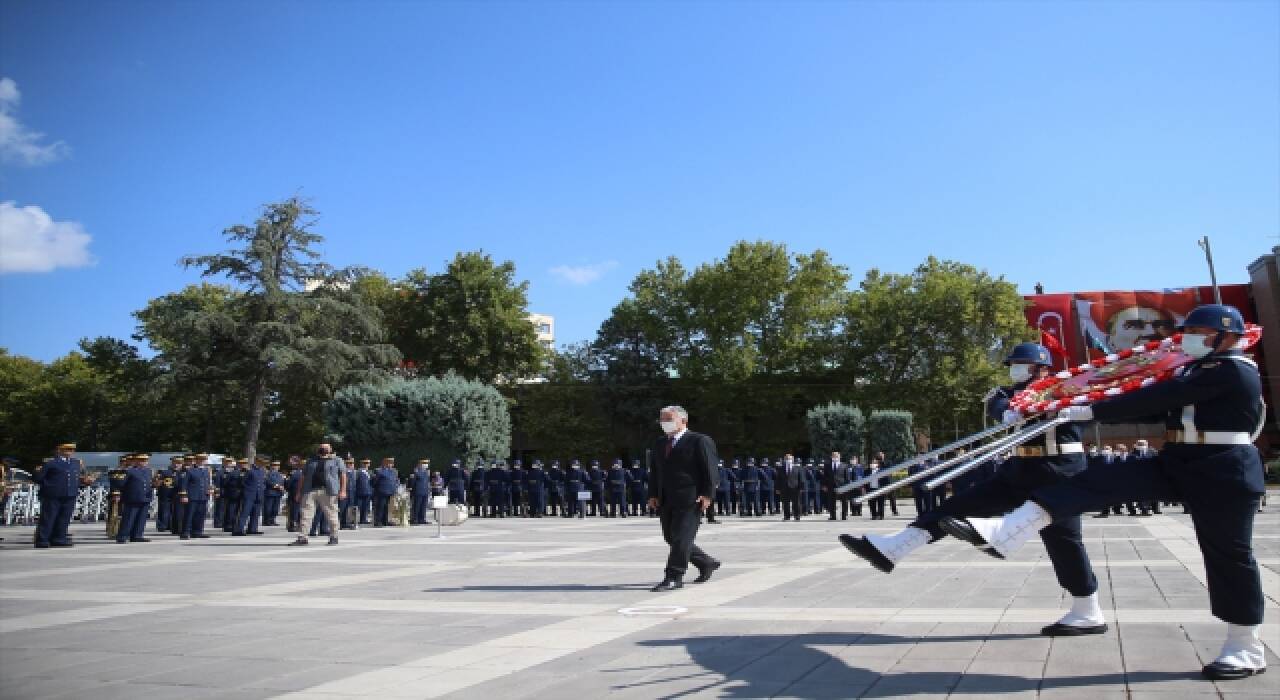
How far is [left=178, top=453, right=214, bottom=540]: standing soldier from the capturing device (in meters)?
20.0

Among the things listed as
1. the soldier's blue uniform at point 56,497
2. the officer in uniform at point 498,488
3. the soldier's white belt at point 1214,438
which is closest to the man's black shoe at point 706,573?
the soldier's white belt at point 1214,438

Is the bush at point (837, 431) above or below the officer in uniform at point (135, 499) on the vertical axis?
above

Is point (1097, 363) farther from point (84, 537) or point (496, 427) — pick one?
point (496, 427)

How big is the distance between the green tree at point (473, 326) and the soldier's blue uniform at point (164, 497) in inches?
1120

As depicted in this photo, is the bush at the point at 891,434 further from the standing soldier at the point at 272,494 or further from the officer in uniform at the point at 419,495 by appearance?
the standing soldier at the point at 272,494

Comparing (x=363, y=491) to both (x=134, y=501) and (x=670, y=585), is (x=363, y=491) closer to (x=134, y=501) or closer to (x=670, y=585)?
(x=134, y=501)

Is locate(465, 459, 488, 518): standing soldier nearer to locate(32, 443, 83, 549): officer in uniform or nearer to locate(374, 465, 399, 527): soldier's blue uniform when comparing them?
locate(374, 465, 399, 527): soldier's blue uniform

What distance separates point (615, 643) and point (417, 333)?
155 feet

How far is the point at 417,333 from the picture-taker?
168 feet

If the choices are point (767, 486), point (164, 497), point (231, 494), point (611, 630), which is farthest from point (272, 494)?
point (611, 630)

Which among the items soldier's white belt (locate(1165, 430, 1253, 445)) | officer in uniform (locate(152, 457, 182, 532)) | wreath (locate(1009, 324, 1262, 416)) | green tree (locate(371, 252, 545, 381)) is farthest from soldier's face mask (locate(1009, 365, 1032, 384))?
green tree (locate(371, 252, 545, 381))

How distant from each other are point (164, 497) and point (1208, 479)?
22.3 meters

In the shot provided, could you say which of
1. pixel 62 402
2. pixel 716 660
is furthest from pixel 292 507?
pixel 62 402

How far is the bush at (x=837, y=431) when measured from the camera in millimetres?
38656
